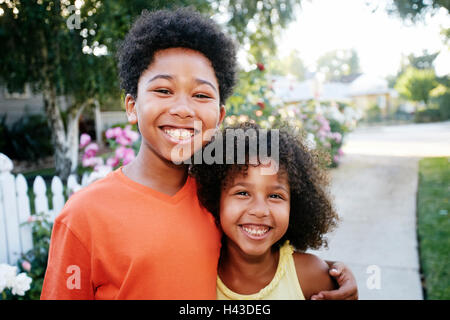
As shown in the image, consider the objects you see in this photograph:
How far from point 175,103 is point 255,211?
0.51 meters

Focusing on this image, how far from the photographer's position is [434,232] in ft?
13.6

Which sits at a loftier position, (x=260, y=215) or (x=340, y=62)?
(x=340, y=62)

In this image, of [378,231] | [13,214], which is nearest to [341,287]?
[13,214]

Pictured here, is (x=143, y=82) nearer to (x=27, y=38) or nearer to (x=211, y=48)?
(x=211, y=48)

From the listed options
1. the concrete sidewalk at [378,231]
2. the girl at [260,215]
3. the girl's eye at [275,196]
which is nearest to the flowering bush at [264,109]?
the girl at [260,215]

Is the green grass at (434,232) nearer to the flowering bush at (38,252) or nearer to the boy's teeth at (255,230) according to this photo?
the boy's teeth at (255,230)

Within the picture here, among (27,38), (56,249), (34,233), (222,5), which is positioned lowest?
(34,233)

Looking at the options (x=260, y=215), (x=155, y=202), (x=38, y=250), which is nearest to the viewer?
(x=155, y=202)

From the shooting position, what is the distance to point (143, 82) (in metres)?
1.42

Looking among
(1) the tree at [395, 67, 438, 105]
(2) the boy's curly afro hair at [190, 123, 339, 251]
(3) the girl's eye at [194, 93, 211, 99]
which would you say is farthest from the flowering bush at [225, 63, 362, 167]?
(1) the tree at [395, 67, 438, 105]

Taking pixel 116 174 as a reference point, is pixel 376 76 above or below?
above

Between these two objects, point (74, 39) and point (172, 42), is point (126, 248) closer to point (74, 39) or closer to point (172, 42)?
point (172, 42)

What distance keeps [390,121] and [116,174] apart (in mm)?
34898
